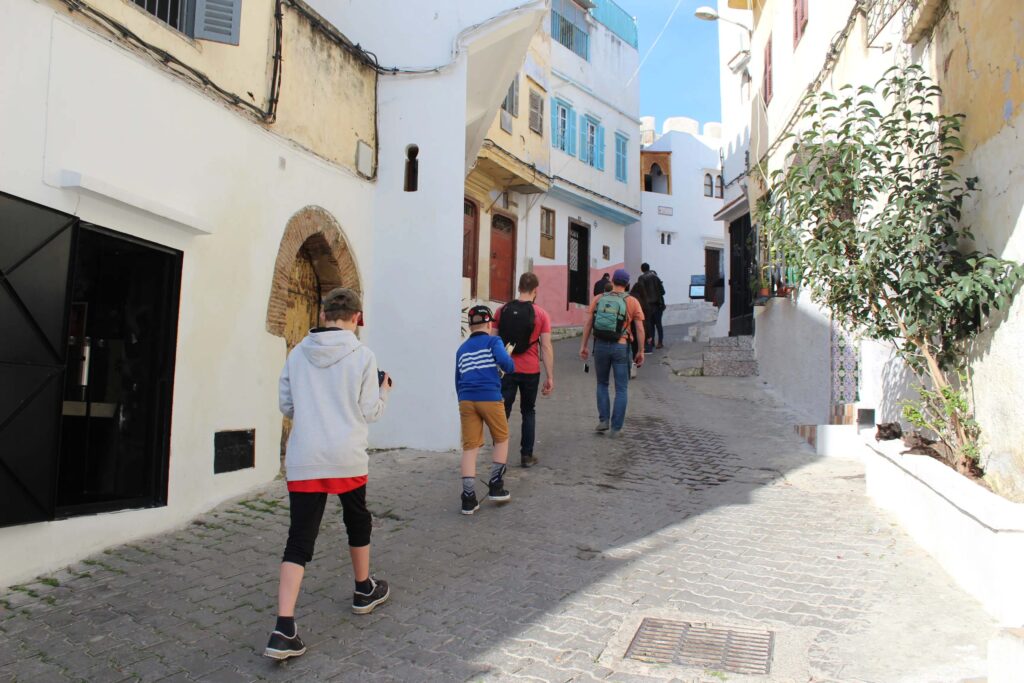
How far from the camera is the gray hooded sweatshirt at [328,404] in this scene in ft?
12.8

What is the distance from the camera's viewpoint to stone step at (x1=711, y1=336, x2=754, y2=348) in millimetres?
15391

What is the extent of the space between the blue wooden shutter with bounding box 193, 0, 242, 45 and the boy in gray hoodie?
3.28m

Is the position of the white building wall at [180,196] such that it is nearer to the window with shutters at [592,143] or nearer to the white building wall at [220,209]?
the white building wall at [220,209]

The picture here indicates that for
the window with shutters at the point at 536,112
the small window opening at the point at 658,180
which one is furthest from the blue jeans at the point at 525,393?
the small window opening at the point at 658,180

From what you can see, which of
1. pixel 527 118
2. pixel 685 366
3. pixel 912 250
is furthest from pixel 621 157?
pixel 912 250

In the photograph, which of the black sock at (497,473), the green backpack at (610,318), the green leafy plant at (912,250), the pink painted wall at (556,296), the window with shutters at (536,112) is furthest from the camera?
the pink painted wall at (556,296)

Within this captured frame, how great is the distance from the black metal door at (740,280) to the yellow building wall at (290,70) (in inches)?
348

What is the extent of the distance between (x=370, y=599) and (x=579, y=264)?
2060 centimetres

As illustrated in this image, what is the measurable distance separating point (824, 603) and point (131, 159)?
5.25 m

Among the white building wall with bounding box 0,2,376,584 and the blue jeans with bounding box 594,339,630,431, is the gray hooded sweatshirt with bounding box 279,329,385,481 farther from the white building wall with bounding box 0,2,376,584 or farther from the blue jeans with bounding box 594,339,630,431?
the blue jeans with bounding box 594,339,630,431

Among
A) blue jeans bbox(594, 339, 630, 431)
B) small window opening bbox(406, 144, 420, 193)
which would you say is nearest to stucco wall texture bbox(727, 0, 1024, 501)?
blue jeans bbox(594, 339, 630, 431)

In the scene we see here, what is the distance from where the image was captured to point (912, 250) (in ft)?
→ 18.2

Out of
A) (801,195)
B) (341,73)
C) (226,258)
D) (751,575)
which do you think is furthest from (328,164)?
(751,575)

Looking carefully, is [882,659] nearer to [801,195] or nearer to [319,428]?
[319,428]
